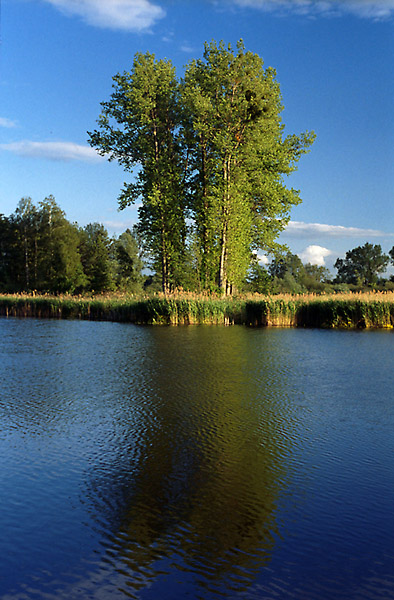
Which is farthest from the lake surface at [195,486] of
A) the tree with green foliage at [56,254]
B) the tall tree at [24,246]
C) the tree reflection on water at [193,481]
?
the tall tree at [24,246]

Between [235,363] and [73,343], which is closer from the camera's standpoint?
[235,363]

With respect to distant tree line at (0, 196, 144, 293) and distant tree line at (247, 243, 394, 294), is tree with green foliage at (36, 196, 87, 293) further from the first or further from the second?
distant tree line at (247, 243, 394, 294)

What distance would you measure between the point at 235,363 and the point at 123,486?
696 centimetres

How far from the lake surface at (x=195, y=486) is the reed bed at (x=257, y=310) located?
38.1ft

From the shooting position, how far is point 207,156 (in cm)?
3316

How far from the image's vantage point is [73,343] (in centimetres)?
1422

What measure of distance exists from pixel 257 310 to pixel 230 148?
36.5 ft

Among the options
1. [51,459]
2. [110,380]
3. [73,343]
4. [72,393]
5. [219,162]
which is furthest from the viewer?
[219,162]

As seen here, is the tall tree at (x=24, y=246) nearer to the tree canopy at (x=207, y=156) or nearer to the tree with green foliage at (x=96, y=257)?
the tree with green foliage at (x=96, y=257)

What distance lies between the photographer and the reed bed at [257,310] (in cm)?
2045

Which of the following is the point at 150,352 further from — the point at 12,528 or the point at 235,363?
the point at 12,528

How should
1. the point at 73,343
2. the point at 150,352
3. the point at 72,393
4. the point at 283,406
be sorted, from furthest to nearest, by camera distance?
the point at 73,343, the point at 150,352, the point at 72,393, the point at 283,406

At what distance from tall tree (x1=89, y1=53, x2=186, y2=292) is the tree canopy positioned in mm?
67

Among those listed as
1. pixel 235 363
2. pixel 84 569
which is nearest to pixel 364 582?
pixel 84 569
